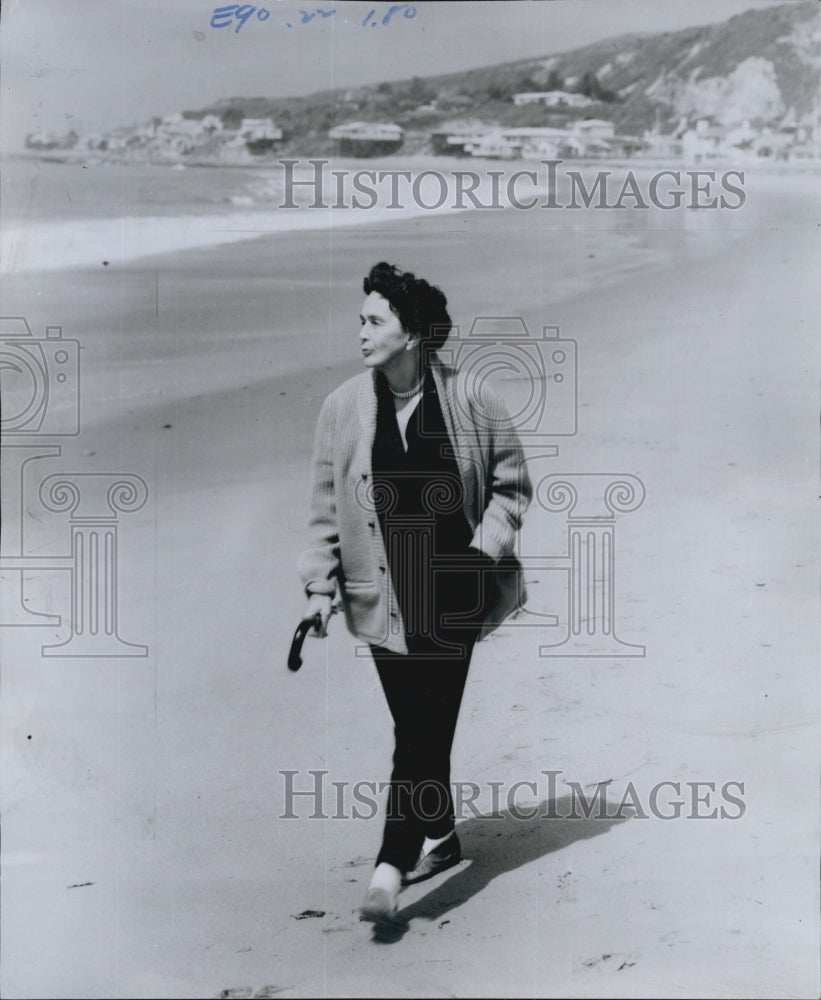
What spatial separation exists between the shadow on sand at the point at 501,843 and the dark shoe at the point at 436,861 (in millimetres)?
40

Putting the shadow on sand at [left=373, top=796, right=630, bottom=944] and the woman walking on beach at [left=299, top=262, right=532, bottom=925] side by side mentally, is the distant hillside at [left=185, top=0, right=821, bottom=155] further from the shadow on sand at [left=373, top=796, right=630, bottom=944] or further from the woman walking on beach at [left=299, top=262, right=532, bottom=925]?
the shadow on sand at [left=373, top=796, right=630, bottom=944]

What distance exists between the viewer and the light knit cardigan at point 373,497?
4.87m

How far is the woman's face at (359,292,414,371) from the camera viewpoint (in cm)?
489

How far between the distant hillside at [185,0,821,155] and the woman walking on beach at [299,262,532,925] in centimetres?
68

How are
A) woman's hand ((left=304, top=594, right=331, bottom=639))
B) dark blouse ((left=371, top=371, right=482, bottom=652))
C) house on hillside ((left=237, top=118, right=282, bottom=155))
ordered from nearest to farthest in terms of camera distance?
dark blouse ((left=371, top=371, right=482, bottom=652))
woman's hand ((left=304, top=594, right=331, bottom=639))
house on hillside ((left=237, top=118, right=282, bottom=155))

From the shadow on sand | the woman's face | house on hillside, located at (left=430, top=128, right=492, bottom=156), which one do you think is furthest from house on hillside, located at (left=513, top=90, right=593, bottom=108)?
the shadow on sand

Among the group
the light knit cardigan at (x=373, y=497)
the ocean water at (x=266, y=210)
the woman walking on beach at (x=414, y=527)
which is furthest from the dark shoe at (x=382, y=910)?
the ocean water at (x=266, y=210)

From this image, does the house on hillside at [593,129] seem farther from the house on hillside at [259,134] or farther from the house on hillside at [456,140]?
the house on hillside at [259,134]

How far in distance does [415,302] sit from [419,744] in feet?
5.13

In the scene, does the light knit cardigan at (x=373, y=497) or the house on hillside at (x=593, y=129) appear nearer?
the light knit cardigan at (x=373, y=497)

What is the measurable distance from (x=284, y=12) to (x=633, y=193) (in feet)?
4.76

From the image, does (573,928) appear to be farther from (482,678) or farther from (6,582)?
(6,582)

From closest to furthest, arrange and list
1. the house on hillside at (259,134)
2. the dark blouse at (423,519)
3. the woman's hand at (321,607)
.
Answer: the dark blouse at (423,519) < the woman's hand at (321,607) < the house on hillside at (259,134)

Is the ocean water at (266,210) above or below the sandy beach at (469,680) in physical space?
above
